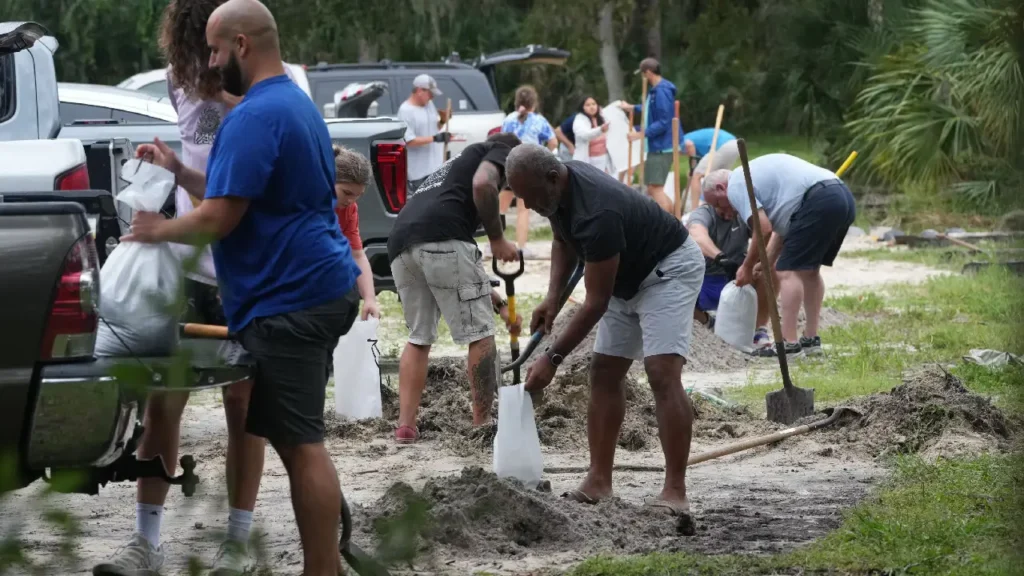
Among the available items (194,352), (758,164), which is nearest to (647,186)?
(758,164)

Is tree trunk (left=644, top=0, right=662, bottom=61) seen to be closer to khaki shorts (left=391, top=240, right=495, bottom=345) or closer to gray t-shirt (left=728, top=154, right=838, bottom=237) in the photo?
gray t-shirt (left=728, top=154, right=838, bottom=237)

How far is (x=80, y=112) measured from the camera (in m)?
10.4

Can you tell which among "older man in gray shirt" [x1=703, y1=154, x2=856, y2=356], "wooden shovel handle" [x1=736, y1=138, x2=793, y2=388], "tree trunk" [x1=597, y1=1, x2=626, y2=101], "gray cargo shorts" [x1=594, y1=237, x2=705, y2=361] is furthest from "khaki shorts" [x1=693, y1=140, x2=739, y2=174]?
"tree trunk" [x1=597, y1=1, x2=626, y2=101]

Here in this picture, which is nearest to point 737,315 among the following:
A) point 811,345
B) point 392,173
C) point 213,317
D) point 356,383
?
point 811,345

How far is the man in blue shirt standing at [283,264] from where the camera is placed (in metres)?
4.24

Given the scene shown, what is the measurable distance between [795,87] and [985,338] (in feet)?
59.8

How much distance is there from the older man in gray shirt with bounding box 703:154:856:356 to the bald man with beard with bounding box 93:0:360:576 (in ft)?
20.1

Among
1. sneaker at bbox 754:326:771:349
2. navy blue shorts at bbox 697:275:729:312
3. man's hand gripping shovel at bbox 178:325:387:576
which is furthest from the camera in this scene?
navy blue shorts at bbox 697:275:729:312

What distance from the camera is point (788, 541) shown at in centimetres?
536

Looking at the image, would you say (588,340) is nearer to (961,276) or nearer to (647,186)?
(961,276)

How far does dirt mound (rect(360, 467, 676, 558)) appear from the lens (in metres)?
5.09

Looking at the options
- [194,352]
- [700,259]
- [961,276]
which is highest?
[194,352]

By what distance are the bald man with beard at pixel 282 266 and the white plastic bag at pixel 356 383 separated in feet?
11.1

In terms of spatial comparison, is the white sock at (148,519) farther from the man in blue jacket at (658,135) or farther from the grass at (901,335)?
the man in blue jacket at (658,135)
